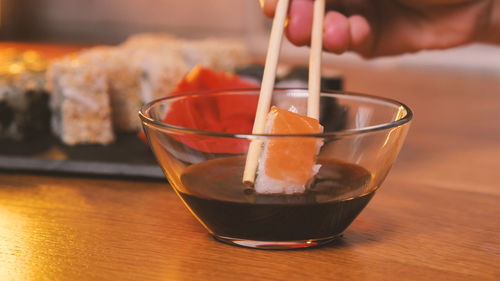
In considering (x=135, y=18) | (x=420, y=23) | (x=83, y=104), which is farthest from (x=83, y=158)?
(x=135, y=18)

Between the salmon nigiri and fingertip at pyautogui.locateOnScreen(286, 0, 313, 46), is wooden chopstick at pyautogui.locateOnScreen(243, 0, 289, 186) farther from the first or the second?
fingertip at pyautogui.locateOnScreen(286, 0, 313, 46)

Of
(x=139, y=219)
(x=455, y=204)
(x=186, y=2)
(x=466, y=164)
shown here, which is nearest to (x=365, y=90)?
(x=466, y=164)

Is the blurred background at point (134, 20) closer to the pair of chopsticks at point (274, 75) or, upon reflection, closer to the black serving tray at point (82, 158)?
the black serving tray at point (82, 158)

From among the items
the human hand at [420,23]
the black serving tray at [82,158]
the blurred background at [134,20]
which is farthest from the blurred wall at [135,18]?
the black serving tray at [82,158]

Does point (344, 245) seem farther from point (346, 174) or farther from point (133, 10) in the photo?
point (133, 10)

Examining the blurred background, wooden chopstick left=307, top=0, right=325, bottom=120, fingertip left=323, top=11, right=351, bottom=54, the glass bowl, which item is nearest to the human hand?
fingertip left=323, top=11, right=351, bottom=54

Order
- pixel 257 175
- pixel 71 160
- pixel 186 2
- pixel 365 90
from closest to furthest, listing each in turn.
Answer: pixel 257 175 < pixel 71 160 < pixel 365 90 < pixel 186 2
